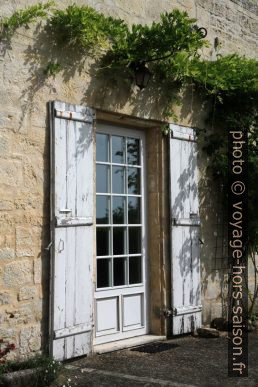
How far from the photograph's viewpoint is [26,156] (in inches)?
186

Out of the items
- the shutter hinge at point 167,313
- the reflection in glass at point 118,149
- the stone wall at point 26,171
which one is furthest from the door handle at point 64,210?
the shutter hinge at point 167,313

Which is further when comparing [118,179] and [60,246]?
[118,179]

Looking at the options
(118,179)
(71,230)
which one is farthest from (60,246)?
(118,179)

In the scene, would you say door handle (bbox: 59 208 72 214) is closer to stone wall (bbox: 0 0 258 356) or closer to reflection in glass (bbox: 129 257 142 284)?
stone wall (bbox: 0 0 258 356)

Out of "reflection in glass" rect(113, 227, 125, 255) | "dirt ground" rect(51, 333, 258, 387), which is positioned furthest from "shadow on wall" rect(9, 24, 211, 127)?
"dirt ground" rect(51, 333, 258, 387)

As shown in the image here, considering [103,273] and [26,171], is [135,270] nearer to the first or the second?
[103,273]

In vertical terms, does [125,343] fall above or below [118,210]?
below

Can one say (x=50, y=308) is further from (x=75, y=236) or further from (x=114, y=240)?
(x=114, y=240)

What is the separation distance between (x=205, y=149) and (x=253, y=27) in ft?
7.51

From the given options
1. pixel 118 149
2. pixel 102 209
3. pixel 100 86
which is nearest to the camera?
pixel 100 86

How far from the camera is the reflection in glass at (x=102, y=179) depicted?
5.54 meters

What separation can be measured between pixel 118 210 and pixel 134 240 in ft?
1.32

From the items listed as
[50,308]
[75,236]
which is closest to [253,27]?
[75,236]

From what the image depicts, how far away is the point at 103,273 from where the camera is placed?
5457 mm
